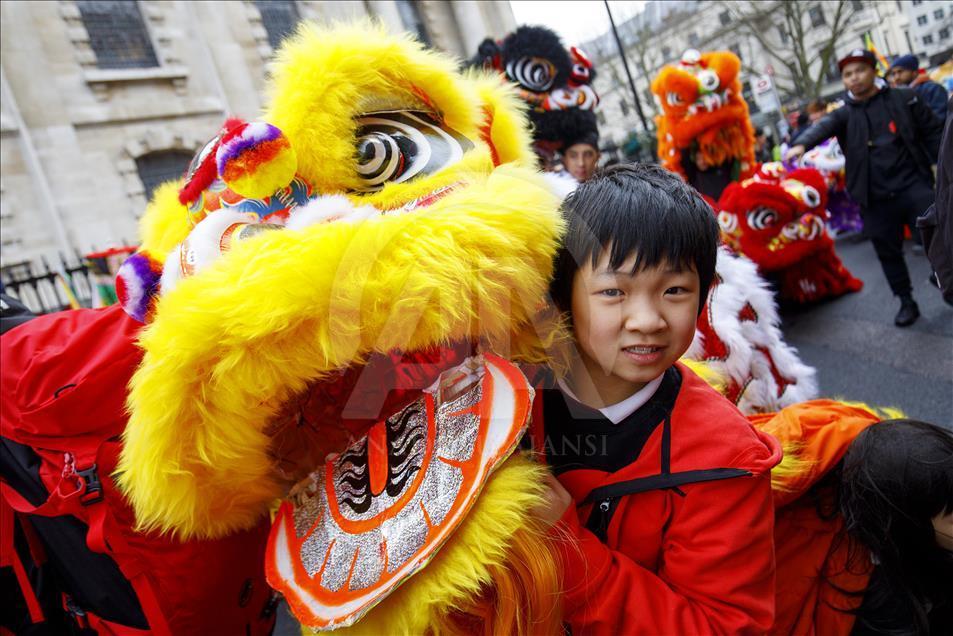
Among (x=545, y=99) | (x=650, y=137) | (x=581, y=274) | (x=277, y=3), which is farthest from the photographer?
(x=650, y=137)

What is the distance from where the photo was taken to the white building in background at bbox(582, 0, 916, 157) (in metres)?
28.9

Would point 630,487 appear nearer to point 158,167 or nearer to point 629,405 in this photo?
point 629,405

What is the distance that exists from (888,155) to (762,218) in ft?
3.53

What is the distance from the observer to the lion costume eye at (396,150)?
1222mm

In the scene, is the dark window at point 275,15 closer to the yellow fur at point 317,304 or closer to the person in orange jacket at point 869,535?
the yellow fur at point 317,304

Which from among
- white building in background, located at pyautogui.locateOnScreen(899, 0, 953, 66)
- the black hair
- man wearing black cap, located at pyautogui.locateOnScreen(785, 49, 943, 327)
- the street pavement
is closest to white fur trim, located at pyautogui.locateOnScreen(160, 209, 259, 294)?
the black hair

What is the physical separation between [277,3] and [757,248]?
1391 centimetres

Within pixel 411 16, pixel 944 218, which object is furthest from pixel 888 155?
pixel 411 16

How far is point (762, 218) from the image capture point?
16.9 ft

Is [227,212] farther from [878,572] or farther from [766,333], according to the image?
[766,333]

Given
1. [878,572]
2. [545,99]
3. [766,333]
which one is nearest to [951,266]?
[878,572]

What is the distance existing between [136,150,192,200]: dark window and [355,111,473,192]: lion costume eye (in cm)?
1233

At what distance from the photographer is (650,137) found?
17.6 m

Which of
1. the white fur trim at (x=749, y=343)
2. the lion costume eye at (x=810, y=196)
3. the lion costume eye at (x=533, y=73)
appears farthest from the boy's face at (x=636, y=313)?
the lion costume eye at (x=810, y=196)
